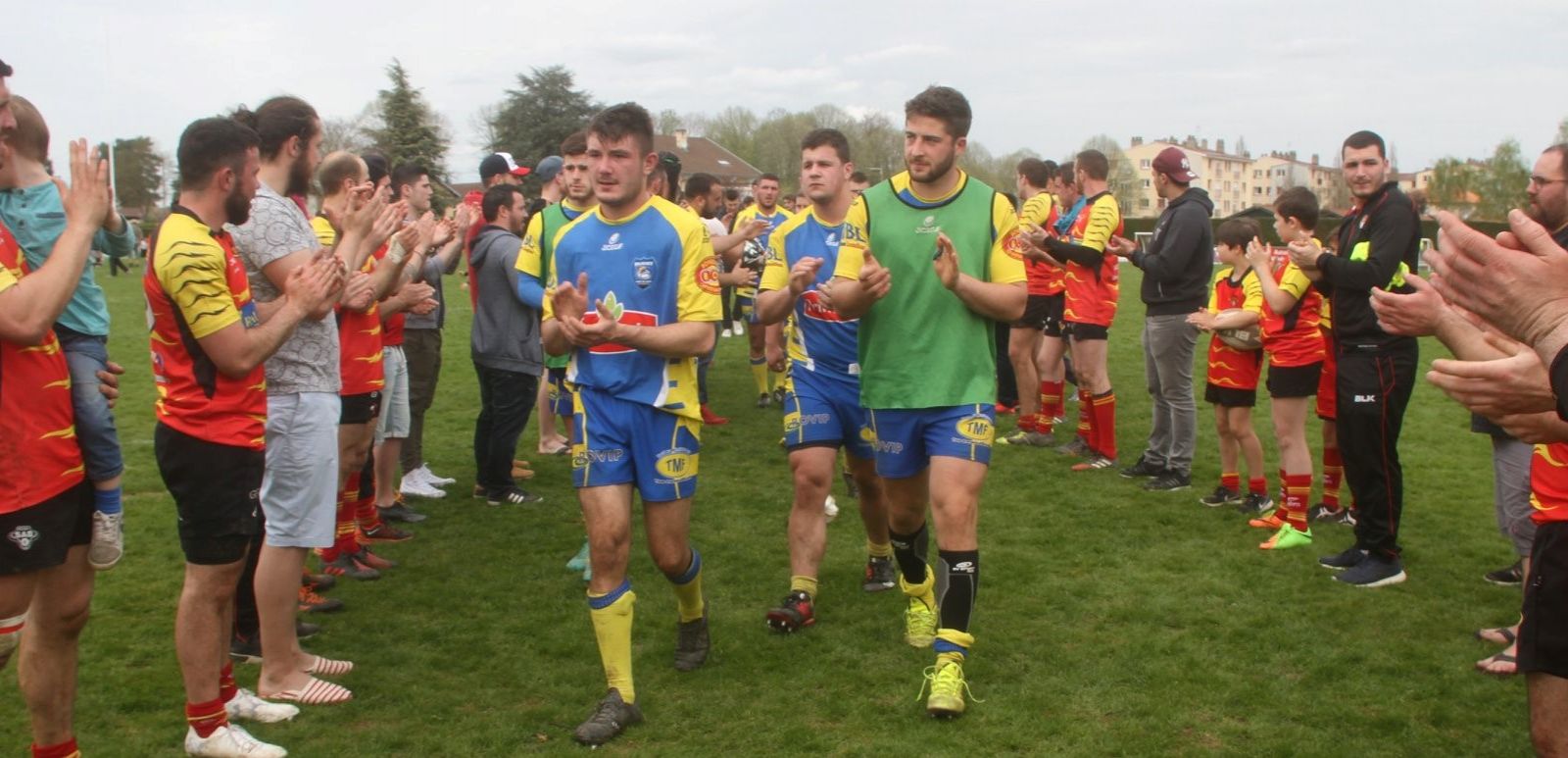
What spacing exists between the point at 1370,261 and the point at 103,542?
20.3 ft

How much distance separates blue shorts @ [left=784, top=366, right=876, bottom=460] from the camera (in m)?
5.89

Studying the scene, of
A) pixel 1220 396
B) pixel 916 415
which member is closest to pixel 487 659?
pixel 916 415

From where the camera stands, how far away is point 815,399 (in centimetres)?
590

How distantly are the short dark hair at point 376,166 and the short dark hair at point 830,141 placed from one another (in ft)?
9.56

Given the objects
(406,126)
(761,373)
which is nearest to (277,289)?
(761,373)

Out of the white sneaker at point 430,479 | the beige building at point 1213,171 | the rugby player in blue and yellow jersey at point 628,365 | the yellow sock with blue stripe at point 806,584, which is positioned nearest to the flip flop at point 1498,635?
the yellow sock with blue stripe at point 806,584

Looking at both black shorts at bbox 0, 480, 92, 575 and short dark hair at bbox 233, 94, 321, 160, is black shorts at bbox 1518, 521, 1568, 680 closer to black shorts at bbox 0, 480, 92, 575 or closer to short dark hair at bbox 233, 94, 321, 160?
black shorts at bbox 0, 480, 92, 575

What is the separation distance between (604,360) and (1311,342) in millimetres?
5008

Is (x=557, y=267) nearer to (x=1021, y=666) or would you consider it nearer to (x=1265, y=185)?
(x=1021, y=666)

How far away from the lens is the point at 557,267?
4.87 m

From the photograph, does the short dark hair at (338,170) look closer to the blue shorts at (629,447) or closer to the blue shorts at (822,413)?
the blue shorts at (629,447)

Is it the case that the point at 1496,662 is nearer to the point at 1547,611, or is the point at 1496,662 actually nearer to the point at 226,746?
the point at 1547,611

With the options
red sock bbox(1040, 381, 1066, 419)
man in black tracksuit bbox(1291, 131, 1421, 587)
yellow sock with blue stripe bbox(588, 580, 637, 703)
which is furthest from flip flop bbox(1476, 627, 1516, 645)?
red sock bbox(1040, 381, 1066, 419)

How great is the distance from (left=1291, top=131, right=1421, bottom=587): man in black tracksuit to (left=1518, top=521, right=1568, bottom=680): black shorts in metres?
3.03
